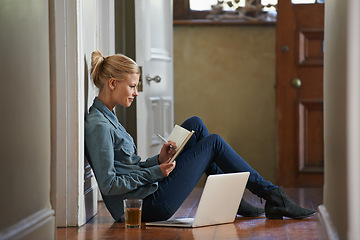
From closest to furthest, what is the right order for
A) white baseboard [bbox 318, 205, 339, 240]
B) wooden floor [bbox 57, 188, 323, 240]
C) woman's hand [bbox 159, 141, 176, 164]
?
white baseboard [bbox 318, 205, 339, 240]
wooden floor [bbox 57, 188, 323, 240]
woman's hand [bbox 159, 141, 176, 164]

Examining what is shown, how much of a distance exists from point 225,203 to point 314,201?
108 cm

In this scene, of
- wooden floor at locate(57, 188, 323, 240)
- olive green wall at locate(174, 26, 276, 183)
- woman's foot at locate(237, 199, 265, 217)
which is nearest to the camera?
wooden floor at locate(57, 188, 323, 240)

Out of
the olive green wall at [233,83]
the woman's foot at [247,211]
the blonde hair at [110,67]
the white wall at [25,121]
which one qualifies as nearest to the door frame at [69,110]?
the blonde hair at [110,67]

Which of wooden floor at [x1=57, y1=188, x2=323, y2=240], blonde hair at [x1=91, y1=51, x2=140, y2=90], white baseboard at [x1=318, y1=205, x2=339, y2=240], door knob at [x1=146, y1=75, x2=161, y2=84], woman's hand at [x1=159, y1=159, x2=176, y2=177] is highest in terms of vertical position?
blonde hair at [x1=91, y1=51, x2=140, y2=90]

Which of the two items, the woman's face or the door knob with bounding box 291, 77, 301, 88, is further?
the door knob with bounding box 291, 77, 301, 88

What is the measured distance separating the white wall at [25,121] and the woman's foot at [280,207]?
3.77ft

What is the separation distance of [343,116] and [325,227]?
1.74 ft

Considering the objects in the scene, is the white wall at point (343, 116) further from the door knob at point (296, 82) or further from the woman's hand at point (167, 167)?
the door knob at point (296, 82)

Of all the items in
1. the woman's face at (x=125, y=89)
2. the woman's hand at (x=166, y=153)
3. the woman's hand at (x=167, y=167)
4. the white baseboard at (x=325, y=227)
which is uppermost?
the woman's face at (x=125, y=89)

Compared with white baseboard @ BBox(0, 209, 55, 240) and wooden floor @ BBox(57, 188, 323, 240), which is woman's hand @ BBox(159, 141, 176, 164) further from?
white baseboard @ BBox(0, 209, 55, 240)

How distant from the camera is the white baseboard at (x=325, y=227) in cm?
195

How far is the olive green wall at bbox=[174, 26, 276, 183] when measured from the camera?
5.11m

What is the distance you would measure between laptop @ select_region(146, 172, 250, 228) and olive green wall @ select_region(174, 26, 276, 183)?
2.26 meters

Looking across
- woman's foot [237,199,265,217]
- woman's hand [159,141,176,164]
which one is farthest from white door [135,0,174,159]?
woman's foot [237,199,265,217]
